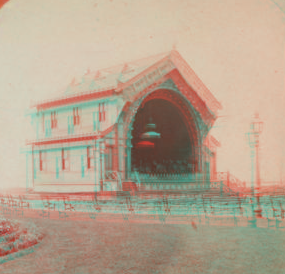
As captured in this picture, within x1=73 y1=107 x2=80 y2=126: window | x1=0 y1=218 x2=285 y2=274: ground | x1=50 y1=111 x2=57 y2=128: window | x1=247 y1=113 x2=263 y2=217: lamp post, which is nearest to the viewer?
x1=0 y1=218 x2=285 y2=274: ground

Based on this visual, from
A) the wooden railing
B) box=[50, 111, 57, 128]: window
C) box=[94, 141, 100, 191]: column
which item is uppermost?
box=[50, 111, 57, 128]: window

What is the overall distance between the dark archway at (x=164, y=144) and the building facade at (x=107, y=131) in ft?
0.35

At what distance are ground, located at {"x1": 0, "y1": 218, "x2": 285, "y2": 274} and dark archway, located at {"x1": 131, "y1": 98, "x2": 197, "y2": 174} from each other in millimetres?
1412

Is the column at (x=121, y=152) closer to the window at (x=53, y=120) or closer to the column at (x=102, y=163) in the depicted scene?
the column at (x=102, y=163)

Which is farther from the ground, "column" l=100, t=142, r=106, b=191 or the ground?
"column" l=100, t=142, r=106, b=191

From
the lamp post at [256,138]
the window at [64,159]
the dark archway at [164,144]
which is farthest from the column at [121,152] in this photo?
the lamp post at [256,138]

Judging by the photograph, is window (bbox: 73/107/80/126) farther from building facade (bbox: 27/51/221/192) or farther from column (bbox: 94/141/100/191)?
column (bbox: 94/141/100/191)

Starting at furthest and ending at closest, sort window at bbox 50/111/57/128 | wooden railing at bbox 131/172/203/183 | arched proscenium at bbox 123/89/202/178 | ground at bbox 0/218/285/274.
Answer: arched proscenium at bbox 123/89/202/178 < wooden railing at bbox 131/172/203/183 < window at bbox 50/111/57/128 < ground at bbox 0/218/285/274

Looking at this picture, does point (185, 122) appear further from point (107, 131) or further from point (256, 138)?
point (107, 131)

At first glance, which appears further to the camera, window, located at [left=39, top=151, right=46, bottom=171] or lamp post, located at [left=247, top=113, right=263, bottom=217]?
window, located at [left=39, top=151, right=46, bottom=171]

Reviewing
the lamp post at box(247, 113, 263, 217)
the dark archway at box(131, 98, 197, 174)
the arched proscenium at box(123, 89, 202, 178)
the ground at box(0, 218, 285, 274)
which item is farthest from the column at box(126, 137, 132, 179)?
the lamp post at box(247, 113, 263, 217)

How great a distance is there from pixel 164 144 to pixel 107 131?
12.3 ft

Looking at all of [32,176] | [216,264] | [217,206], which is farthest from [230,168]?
[32,176]

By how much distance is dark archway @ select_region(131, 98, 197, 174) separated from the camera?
7699 millimetres
